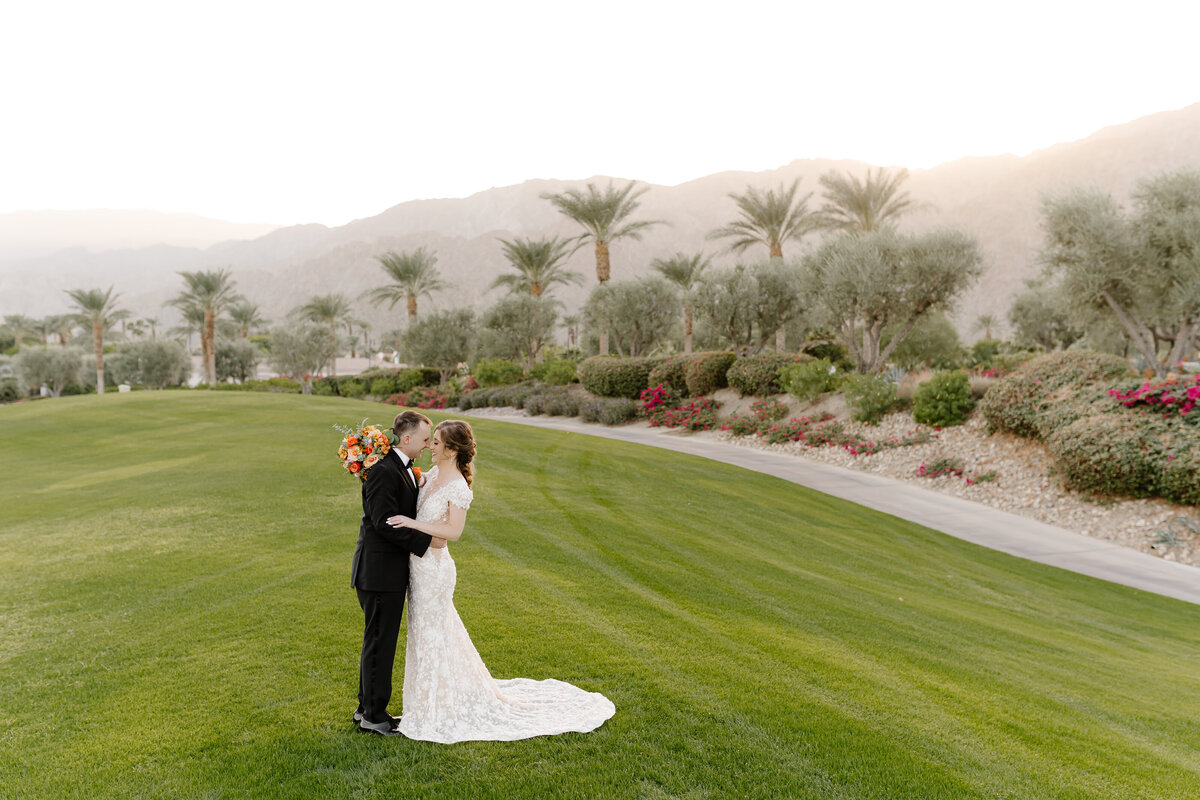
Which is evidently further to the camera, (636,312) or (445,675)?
(636,312)

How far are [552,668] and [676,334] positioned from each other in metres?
42.0

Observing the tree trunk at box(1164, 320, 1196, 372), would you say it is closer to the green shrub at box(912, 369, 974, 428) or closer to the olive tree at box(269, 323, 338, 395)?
the green shrub at box(912, 369, 974, 428)

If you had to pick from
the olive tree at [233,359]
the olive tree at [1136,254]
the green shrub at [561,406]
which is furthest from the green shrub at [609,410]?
the olive tree at [233,359]

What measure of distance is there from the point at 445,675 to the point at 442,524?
3.46 ft

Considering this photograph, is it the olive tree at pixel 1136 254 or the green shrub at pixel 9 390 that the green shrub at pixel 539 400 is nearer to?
the olive tree at pixel 1136 254

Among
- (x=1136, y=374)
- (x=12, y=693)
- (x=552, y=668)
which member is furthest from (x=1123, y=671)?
(x=1136, y=374)

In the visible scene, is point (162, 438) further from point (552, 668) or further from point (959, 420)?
point (959, 420)

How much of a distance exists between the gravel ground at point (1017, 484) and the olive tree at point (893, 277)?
622 centimetres

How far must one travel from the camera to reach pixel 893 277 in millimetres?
26328

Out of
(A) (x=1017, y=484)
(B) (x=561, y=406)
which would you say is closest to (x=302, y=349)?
(B) (x=561, y=406)

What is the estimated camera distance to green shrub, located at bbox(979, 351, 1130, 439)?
56.5 feet

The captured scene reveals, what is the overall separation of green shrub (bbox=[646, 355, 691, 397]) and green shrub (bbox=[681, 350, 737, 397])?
695mm

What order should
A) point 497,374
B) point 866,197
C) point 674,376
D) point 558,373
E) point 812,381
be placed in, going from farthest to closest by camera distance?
point 497,374 → point 866,197 → point 558,373 → point 674,376 → point 812,381

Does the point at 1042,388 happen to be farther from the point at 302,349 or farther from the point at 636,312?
the point at 302,349
